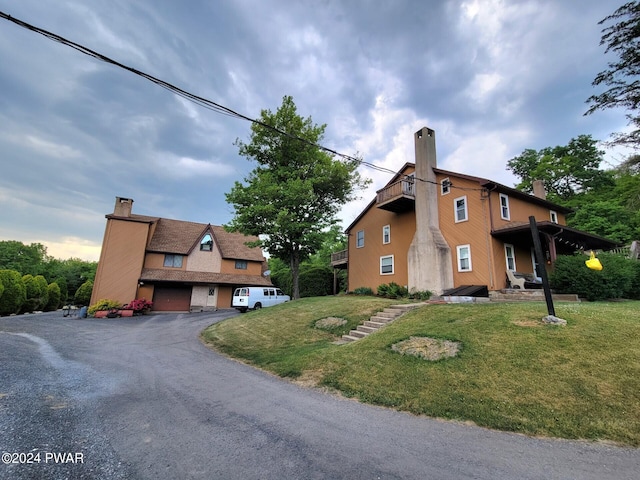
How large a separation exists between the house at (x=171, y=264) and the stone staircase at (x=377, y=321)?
1455 cm

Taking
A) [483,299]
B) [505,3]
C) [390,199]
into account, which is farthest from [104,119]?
[483,299]

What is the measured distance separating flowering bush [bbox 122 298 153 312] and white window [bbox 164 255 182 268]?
4394 mm

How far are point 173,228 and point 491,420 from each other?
101 ft

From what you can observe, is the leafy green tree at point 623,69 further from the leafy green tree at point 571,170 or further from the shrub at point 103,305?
the shrub at point 103,305

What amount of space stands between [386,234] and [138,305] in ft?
66.2

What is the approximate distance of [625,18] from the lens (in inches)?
494

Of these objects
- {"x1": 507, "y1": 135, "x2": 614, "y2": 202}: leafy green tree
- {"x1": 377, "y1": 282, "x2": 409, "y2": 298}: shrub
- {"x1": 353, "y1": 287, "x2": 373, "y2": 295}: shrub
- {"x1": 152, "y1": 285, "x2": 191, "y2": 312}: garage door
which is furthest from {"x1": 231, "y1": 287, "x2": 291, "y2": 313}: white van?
{"x1": 507, "y1": 135, "x2": 614, "y2": 202}: leafy green tree

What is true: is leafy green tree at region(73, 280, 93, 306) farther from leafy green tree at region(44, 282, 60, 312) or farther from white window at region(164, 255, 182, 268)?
white window at region(164, 255, 182, 268)

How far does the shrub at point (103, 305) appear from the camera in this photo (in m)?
20.2

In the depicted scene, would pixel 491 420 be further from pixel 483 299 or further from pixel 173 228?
pixel 173 228

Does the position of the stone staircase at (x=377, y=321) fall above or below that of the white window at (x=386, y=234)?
below

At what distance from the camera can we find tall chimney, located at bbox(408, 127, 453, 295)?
50.1ft

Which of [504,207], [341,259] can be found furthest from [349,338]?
[341,259]

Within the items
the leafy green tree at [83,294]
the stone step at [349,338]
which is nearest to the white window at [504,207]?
the stone step at [349,338]
